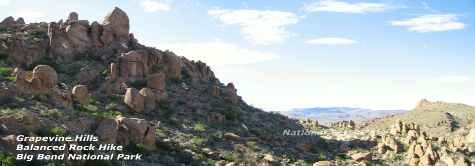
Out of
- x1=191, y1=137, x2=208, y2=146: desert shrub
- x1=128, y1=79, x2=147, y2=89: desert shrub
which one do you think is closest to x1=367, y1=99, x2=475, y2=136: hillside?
x1=128, y1=79, x2=147, y2=89: desert shrub

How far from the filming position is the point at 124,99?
47.2 meters

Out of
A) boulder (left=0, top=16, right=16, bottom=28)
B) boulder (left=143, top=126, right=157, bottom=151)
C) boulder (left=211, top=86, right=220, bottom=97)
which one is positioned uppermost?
boulder (left=0, top=16, right=16, bottom=28)

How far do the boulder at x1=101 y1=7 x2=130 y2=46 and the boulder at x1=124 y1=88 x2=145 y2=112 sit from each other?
41.7ft

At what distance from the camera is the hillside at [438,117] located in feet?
419

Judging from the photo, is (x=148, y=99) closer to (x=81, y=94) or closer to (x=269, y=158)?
(x=81, y=94)

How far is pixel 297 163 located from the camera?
4444cm

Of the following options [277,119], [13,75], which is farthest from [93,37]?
[277,119]

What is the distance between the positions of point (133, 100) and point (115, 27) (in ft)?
49.1

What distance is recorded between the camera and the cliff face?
1462 inches

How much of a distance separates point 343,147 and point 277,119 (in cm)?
1120

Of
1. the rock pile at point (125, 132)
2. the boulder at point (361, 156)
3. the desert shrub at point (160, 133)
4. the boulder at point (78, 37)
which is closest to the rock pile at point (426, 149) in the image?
the boulder at point (361, 156)

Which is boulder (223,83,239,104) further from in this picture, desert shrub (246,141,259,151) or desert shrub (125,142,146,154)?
desert shrub (125,142,146,154)

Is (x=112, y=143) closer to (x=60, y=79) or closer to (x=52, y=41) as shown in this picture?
(x=60, y=79)

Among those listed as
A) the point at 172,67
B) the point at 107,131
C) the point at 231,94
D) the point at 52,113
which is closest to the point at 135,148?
the point at 107,131
